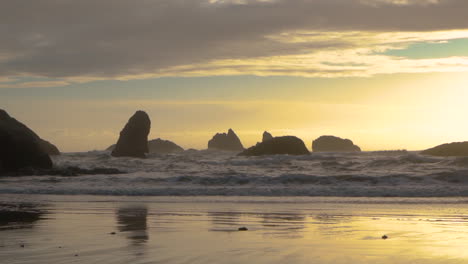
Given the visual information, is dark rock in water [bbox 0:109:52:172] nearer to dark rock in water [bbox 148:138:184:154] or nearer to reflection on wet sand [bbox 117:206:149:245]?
reflection on wet sand [bbox 117:206:149:245]

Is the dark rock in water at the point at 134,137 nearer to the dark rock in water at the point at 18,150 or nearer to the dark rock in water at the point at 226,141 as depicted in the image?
the dark rock in water at the point at 18,150

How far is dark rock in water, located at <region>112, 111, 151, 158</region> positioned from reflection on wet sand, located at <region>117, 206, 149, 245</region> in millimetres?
A: 51547

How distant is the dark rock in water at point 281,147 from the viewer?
60375mm

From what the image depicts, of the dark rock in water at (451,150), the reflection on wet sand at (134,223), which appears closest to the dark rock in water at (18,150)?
the reflection on wet sand at (134,223)

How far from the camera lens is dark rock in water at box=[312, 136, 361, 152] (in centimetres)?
11450

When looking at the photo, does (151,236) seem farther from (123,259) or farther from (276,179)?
(276,179)

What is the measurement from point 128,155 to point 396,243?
60080mm

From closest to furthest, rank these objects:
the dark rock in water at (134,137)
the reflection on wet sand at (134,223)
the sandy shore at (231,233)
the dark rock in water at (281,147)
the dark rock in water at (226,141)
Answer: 1. the sandy shore at (231,233)
2. the reflection on wet sand at (134,223)
3. the dark rock in water at (281,147)
4. the dark rock in water at (134,137)
5. the dark rock in water at (226,141)

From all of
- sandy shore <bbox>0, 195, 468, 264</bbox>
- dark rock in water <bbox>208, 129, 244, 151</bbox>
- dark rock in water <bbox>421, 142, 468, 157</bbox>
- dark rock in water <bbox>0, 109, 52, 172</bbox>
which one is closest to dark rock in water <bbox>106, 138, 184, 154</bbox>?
dark rock in water <bbox>208, 129, 244, 151</bbox>

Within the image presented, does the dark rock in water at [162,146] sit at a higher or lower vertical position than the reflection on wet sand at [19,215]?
higher

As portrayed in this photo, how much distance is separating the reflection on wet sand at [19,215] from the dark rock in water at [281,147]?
141 ft

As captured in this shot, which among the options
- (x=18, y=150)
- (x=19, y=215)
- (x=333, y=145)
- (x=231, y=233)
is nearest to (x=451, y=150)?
(x=18, y=150)

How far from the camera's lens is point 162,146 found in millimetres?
118562

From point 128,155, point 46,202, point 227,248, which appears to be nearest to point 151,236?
point 227,248
